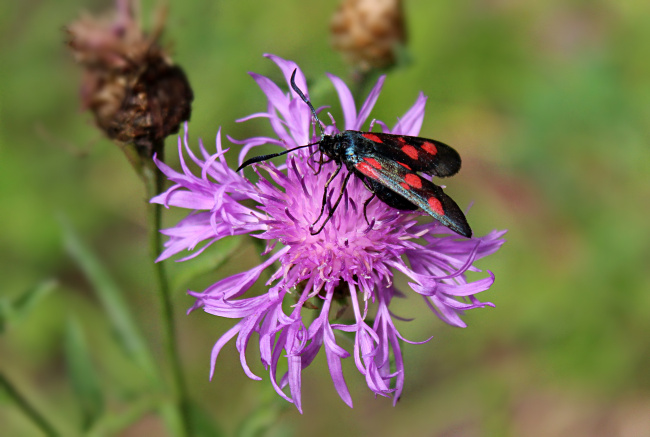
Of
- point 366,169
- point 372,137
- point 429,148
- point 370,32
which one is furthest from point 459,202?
point 366,169

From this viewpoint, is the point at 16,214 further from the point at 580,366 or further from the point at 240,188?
the point at 580,366

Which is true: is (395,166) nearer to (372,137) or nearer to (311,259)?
(372,137)

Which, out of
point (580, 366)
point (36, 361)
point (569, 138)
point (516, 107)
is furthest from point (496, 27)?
point (36, 361)

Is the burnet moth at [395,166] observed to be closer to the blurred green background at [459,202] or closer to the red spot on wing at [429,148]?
the red spot on wing at [429,148]

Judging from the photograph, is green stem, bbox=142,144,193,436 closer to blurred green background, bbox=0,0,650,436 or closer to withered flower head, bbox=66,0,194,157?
withered flower head, bbox=66,0,194,157

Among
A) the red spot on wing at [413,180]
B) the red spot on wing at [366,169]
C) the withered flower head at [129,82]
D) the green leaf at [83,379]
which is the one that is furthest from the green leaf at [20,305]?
the red spot on wing at [413,180]
